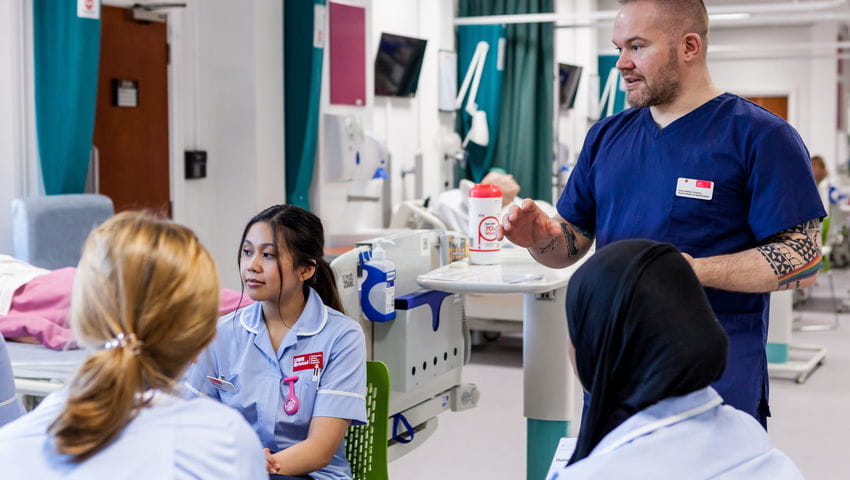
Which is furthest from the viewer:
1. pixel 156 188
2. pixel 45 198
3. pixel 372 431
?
pixel 156 188

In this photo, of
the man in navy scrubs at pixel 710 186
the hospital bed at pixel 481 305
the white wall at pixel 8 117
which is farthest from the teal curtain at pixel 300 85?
the man in navy scrubs at pixel 710 186

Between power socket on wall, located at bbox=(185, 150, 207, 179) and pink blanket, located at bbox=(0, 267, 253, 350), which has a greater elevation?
power socket on wall, located at bbox=(185, 150, 207, 179)

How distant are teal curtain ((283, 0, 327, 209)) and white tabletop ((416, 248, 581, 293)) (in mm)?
2045

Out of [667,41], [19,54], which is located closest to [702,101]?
[667,41]

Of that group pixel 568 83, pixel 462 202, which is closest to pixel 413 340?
pixel 462 202

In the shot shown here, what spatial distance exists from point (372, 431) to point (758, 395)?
2.96 feet

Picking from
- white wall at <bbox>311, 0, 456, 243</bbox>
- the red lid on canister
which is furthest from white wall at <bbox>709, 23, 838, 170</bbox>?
the red lid on canister

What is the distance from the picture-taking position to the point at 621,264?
4.11ft

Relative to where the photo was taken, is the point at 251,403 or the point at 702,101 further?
the point at 251,403

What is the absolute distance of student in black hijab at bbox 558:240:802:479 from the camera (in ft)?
3.98

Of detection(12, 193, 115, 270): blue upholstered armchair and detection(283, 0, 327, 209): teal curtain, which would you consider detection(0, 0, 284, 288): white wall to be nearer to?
detection(283, 0, 327, 209): teal curtain

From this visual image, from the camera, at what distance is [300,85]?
17.2 feet

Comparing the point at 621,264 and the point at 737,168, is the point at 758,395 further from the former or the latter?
the point at 621,264

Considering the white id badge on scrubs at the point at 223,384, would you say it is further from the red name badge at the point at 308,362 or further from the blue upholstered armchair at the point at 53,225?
the blue upholstered armchair at the point at 53,225
